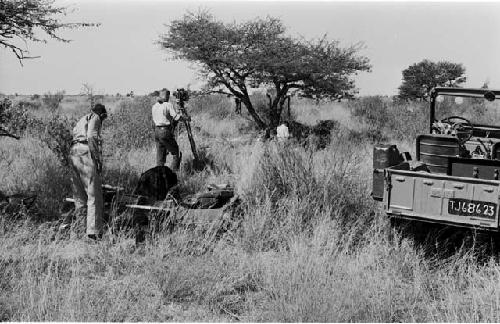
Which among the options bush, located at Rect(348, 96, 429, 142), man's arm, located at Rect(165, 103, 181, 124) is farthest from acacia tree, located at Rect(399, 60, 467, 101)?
man's arm, located at Rect(165, 103, 181, 124)

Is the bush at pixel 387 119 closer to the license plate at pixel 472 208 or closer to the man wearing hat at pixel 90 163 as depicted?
the license plate at pixel 472 208

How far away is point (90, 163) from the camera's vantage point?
605 centimetres

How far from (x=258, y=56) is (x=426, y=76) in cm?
2132

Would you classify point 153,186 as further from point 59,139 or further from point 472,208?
point 472,208

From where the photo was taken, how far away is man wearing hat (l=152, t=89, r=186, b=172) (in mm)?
9336

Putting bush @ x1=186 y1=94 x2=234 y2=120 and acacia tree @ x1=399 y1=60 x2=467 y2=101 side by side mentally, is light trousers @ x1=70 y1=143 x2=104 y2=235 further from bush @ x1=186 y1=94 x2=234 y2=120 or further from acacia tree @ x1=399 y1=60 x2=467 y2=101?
acacia tree @ x1=399 y1=60 x2=467 y2=101

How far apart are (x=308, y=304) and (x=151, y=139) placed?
9.26 meters

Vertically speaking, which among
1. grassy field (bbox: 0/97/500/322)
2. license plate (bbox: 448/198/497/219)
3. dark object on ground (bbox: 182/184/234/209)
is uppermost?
license plate (bbox: 448/198/497/219)

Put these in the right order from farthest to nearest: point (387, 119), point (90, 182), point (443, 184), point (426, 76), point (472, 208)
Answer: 1. point (426, 76)
2. point (387, 119)
3. point (90, 182)
4. point (443, 184)
5. point (472, 208)

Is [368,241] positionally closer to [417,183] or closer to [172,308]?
[417,183]

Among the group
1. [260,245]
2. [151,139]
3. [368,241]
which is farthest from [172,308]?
[151,139]

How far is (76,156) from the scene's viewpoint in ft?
19.9

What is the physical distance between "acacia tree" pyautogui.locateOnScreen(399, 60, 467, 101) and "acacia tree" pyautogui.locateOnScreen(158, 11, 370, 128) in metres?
17.9

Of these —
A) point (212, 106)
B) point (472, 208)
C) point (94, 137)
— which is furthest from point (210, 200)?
point (212, 106)
